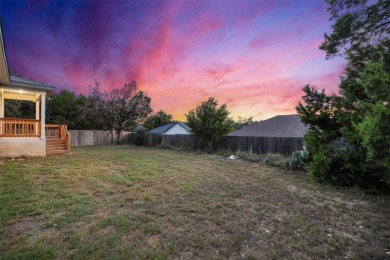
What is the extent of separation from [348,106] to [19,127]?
1314cm

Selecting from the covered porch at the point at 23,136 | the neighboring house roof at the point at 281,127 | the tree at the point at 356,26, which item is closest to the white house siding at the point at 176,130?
the neighboring house roof at the point at 281,127

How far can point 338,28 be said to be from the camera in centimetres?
597

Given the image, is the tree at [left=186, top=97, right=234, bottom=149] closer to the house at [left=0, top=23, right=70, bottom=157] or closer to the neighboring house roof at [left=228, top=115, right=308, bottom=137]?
the neighboring house roof at [left=228, top=115, right=308, bottom=137]

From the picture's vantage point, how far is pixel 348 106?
543 cm

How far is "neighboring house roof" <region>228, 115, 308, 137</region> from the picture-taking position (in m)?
13.9

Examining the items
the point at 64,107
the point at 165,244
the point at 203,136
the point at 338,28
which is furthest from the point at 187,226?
the point at 64,107

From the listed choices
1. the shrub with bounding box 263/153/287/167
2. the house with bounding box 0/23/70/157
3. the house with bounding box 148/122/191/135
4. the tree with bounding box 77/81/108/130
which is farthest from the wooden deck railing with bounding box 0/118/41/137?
the house with bounding box 148/122/191/135

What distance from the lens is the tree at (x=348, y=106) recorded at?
5105 mm

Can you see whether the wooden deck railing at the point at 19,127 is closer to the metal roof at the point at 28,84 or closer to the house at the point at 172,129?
the metal roof at the point at 28,84

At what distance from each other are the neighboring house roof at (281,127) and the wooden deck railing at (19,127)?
13.9 m

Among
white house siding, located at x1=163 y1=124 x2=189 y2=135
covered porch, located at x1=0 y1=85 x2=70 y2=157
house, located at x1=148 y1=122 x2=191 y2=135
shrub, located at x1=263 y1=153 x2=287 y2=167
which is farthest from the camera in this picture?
white house siding, located at x1=163 y1=124 x2=189 y2=135

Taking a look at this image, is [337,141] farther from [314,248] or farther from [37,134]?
[37,134]

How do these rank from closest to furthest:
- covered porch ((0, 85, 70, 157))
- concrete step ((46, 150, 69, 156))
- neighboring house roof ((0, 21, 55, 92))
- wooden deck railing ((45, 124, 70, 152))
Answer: neighboring house roof ((0, 21, 55, 92)), covered porch ((0, 85, 70, 157)), concrete step ((46, 150, 69, 156)), wooden deck railing ((45, 124, 70, 152))

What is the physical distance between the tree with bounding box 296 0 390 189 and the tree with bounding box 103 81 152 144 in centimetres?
1751
